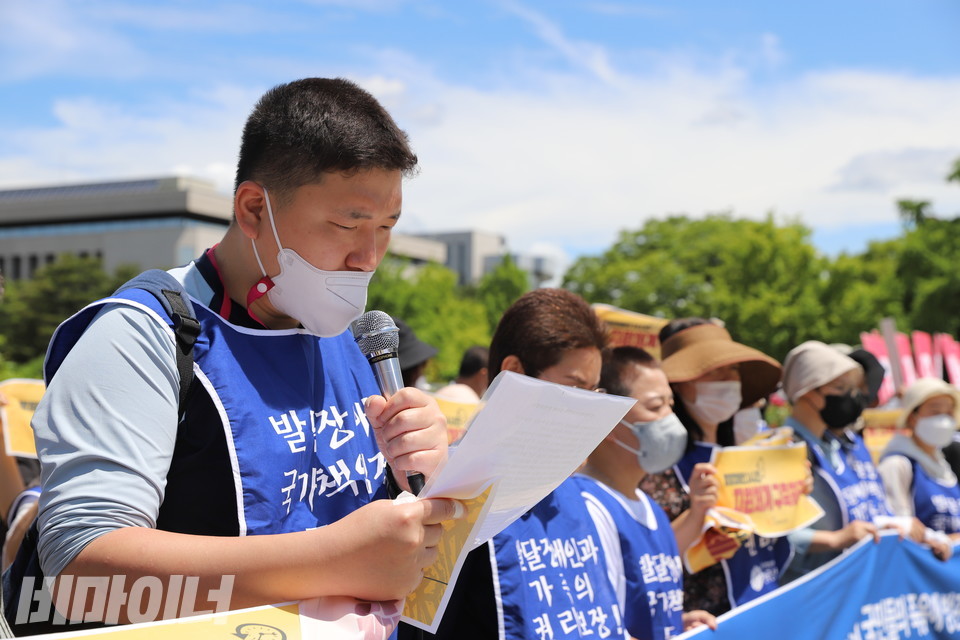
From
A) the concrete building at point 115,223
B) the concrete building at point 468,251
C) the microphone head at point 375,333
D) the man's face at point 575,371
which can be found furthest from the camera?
the concrete building at point 468,251

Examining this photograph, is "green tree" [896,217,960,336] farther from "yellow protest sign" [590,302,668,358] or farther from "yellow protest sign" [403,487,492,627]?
"yellow protest sign" [403,487,492,627]

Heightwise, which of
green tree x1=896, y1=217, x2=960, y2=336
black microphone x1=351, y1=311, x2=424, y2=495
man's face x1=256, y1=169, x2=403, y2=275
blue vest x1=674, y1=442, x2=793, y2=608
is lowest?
blue vest x1=674, y1=442, x2=793, y2=608

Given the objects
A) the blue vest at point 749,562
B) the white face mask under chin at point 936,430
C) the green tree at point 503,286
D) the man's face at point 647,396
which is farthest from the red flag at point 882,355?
the green tree at point 503,286

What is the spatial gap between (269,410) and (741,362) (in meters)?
4.00

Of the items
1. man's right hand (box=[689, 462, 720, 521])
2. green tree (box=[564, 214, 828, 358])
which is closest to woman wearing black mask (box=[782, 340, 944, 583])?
man's right hand (box=[689, 462, 720, 521])

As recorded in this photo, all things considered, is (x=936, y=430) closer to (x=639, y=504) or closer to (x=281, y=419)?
(x=639, y=504)

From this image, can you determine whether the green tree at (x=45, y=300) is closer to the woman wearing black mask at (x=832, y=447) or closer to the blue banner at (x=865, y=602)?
the woman wearing black mask at (x=832, y=447)

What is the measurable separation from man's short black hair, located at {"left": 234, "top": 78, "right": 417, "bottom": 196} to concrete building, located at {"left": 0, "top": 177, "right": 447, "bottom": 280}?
196 ft

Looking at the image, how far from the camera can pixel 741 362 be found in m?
5.23

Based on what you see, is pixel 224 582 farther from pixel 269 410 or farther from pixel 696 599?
pixel 696 599

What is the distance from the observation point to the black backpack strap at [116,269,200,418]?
1.65 m

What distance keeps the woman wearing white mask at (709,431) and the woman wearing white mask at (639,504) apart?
0.40m

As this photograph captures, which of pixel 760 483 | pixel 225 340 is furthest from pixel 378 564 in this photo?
pixel 760 483

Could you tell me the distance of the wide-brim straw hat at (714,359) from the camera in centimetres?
486
